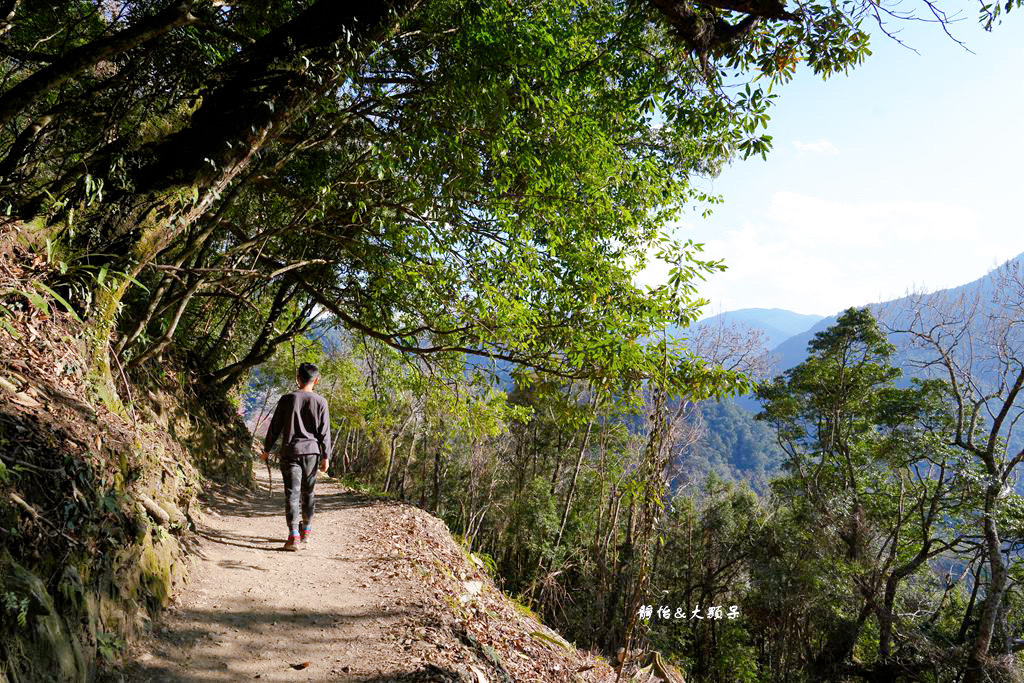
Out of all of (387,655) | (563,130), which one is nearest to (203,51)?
(563,130)

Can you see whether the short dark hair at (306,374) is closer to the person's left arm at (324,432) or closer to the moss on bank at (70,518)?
the person's left arm at (324,432)

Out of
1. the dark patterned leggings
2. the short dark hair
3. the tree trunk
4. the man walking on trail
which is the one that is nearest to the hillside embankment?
the dark patterned leggings

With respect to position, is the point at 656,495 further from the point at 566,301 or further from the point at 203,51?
the point at 203,51

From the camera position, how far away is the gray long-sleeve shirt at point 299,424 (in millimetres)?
5312

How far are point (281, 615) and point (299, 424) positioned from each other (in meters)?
1.80

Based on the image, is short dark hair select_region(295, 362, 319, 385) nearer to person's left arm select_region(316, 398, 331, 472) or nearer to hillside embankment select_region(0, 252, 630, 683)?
person's left arm select_region(316, 398, 331, 472)

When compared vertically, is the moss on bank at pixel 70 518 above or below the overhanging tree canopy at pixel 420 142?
below

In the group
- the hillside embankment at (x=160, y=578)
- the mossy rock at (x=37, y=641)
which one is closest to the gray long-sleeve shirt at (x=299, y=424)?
the hillside embankment at (x=160, y=578)

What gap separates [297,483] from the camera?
209 inches

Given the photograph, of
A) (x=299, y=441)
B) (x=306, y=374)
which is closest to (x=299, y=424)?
(x=299, y=441)

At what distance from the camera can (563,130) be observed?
592 centimetres

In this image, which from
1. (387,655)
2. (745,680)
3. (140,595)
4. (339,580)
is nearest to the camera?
(140,595)

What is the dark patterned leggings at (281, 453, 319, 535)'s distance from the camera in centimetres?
529

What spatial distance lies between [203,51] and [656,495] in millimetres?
6766
